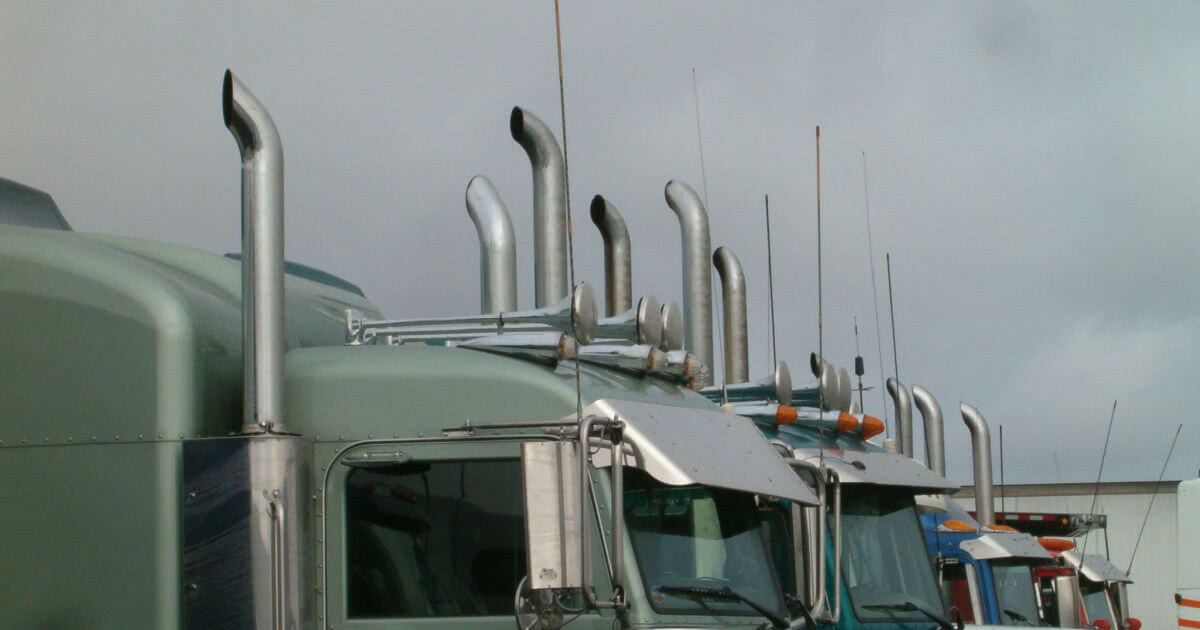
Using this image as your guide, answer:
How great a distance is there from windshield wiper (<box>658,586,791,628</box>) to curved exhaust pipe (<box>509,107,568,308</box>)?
155 inches

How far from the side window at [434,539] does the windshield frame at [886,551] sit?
10.9ft

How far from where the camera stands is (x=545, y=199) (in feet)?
33.7

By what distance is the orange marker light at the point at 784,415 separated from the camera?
31.6ft

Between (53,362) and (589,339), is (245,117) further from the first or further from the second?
(589,339)

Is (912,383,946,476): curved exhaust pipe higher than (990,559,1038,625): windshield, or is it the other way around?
(912,383,946,476): curved exhaust pipe

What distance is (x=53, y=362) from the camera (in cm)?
584

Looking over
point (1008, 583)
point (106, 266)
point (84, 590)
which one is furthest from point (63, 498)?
point (1008, 583)

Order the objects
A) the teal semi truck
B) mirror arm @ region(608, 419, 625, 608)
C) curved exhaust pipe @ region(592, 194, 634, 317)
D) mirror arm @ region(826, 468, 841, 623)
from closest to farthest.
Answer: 1. mirror arm @ region(608, 419, 625, 608)
2. the teal semi truck
3. mirror arm @ region(826, 468, 841, 623)
4. curved exhaust pipe @ region(592, 194, 634, 317)

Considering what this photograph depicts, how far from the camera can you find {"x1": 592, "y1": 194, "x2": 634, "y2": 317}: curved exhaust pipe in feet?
37.4

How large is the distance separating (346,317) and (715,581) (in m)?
2.34

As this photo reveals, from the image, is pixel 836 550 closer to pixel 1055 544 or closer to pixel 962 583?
pixel 962 583

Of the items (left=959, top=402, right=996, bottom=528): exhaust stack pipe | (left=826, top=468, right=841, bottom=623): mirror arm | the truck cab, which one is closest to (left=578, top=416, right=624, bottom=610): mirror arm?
(left=826, top=468, right=841, bottom=623): mirror arm

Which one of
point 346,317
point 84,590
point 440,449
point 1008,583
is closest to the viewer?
point 84,590

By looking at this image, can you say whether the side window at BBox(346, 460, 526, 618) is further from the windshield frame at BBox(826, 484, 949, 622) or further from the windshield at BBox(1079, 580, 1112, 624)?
the windshield at BBox(1079, 580, 1112, 624)
